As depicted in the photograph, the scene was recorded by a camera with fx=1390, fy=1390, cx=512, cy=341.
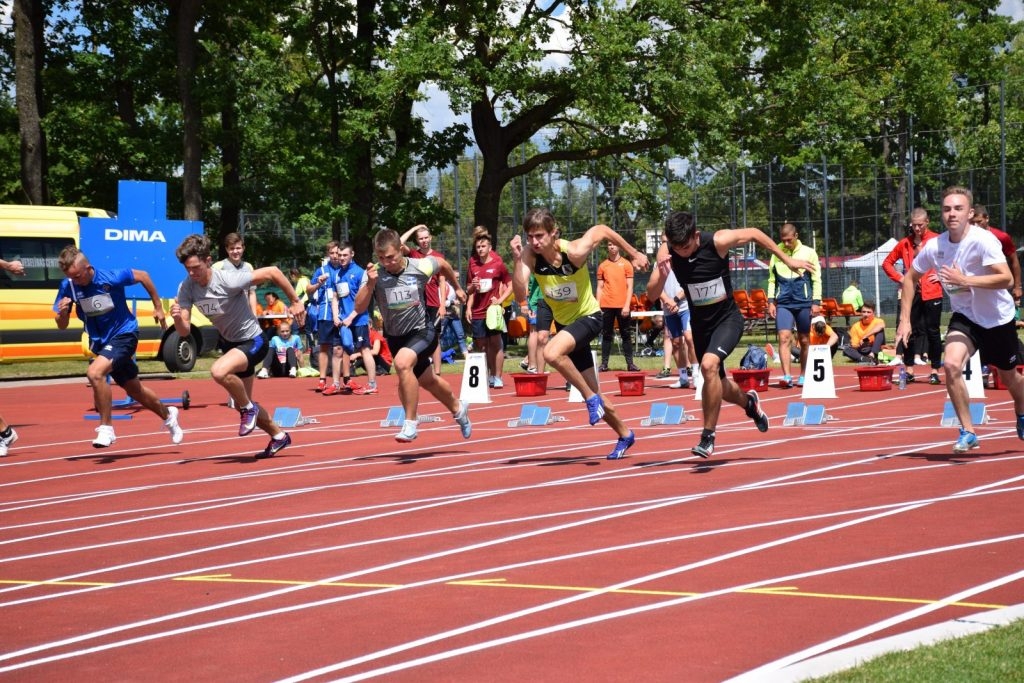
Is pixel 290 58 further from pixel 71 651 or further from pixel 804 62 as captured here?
pixel 71 651

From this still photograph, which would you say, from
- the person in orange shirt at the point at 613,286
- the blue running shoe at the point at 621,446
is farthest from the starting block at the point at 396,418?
the person in orange shirt at the point at 613,286

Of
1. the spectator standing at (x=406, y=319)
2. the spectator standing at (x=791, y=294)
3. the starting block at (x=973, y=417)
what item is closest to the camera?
the spectator standing at (x=406, y=319)

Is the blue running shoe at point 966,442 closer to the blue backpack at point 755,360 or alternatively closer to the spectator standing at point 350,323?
the blue backpack at point 755,360

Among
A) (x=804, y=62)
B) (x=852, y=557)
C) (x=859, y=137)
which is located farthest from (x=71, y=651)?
(x=859, y=137)

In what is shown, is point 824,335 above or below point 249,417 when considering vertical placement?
above

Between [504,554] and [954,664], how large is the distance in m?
3.23

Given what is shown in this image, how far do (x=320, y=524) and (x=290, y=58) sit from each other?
29270mm

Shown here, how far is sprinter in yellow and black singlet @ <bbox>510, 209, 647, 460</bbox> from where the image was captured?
37.1ft

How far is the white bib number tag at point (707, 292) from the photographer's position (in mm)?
11062

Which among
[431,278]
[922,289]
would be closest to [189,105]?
[431,278]

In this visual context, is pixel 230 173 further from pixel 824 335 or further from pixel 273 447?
pixel 273 447

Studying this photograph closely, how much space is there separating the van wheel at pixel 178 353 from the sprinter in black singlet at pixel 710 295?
16.4 meters

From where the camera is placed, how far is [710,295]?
1108 cm

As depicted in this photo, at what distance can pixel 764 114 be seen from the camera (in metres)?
32.6
